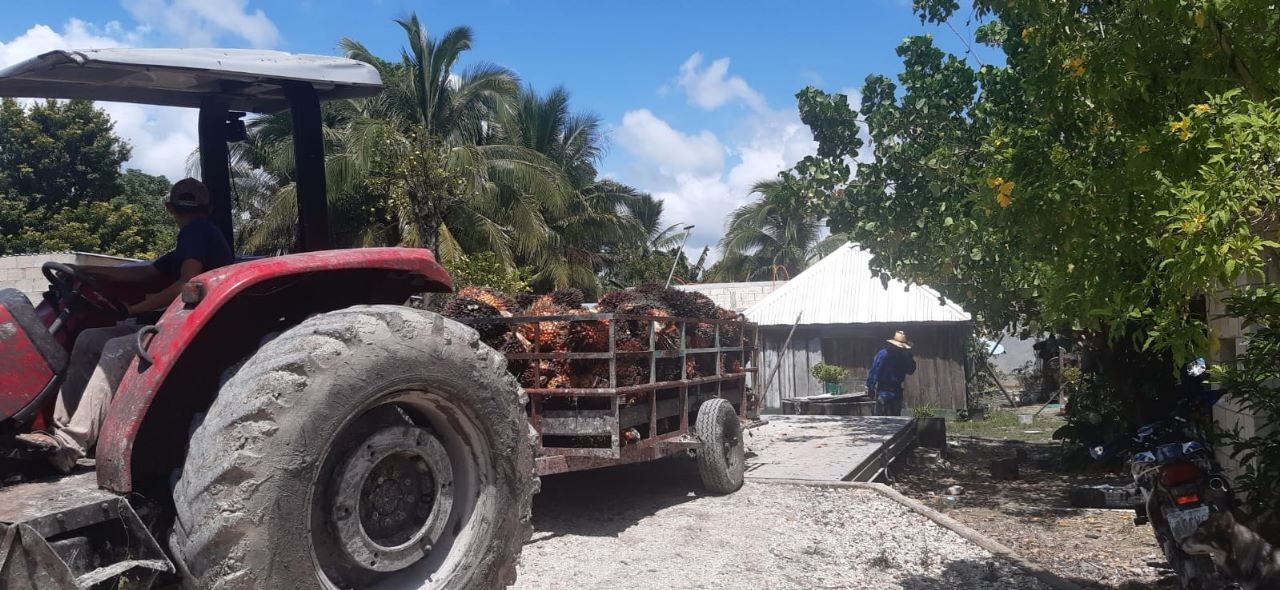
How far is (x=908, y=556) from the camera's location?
6.97 metres

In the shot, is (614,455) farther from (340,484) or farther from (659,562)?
(340,484)

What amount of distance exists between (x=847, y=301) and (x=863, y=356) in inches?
53.4

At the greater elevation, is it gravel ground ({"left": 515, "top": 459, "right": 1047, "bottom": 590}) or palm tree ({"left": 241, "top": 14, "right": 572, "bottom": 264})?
palm tree ({"left": 241, "top": 14, "right": 572, "bottom": 264})

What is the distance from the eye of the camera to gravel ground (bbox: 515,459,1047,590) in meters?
6.30

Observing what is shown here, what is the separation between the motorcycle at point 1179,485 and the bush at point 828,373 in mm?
15762

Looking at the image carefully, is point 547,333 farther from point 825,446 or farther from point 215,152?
point 825,446

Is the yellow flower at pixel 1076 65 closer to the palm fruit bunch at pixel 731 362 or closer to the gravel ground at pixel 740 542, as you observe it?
the gravel ground at pixel 740 542

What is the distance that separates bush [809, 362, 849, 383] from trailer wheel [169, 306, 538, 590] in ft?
60.6

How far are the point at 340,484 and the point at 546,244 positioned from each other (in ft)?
77.4

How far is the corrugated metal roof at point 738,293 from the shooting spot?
25.5 meters

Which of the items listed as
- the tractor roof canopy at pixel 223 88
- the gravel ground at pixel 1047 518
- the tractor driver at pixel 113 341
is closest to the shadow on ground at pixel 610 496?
the gravel ground at pixel 1047 518

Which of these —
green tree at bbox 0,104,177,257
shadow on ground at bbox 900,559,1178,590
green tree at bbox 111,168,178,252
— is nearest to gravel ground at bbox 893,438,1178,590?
shadow on ground at bbox 900,559,1178,590

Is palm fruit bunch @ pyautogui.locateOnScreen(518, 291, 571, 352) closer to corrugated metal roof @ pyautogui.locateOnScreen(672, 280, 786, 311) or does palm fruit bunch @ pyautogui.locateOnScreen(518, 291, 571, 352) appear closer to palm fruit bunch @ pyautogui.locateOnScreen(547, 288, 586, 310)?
palm fruit bunch @ pyautogui.locateOnScreen(547, 288, 586, 310)

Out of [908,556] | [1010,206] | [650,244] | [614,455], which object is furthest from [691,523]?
[650,244]
